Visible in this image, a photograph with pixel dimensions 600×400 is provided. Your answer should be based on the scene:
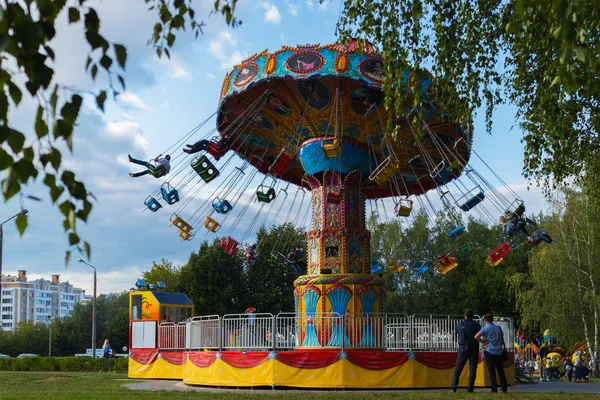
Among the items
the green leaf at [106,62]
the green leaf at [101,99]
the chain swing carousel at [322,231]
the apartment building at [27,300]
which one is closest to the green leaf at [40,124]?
the green leaf at [101,99]

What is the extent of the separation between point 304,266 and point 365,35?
1471cm

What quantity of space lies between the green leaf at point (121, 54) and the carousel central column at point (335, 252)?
1724 centimetres

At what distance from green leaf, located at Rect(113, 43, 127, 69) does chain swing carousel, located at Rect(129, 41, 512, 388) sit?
1433cm

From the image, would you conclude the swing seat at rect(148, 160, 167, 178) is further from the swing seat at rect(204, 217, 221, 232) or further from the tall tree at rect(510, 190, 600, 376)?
the tall tree at rect(510, 190, 600, 376)

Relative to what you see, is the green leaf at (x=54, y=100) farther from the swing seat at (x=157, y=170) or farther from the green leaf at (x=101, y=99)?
the swing seat at (x=157, y=170)

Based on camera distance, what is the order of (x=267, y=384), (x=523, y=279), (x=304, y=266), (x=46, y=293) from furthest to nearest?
1. (x=46, y=293)
2. (x=523, y=279)
3. (x=304, y=266)
4. (x=267, y=384)

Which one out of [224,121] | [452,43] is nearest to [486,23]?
[452,43]

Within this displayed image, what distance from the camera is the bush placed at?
3544 centimetres

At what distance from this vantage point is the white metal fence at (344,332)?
61.9 feet

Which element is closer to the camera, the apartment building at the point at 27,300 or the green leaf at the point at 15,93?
the green leaf at the point at 15,93

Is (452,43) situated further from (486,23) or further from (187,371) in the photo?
(187,371)

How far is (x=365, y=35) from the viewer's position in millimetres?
11844

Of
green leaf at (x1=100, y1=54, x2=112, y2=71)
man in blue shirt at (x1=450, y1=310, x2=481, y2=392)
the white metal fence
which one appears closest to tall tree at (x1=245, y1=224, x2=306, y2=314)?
the white metal fence

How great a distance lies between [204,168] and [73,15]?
1824 cm
